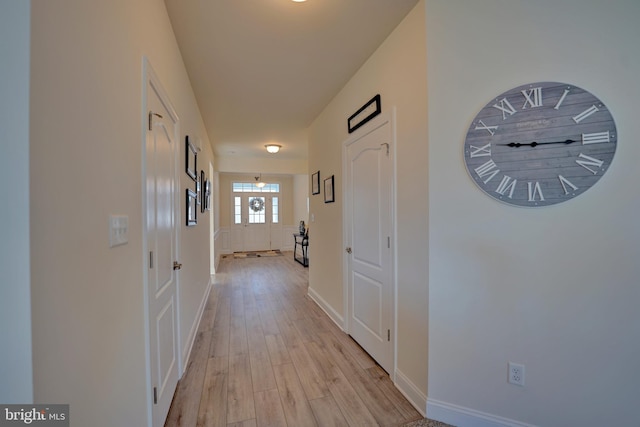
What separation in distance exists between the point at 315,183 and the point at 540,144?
2670mm

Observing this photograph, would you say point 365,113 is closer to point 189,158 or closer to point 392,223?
point 392,223

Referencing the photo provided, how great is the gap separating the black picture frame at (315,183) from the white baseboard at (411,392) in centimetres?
239

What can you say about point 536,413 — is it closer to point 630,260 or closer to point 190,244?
point 630,260

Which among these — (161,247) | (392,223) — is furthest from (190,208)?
(392,223)

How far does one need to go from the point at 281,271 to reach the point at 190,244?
11.4ft

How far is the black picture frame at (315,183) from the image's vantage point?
12.0 feet

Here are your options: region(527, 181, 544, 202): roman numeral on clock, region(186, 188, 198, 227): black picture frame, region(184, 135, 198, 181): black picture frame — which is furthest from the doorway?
region(527, 181, 544, 202): roman numeral on clock

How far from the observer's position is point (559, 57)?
1356mm

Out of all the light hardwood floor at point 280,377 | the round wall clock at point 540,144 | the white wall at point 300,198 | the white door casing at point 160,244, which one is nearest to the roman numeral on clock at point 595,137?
the round wall clock at point 540,144

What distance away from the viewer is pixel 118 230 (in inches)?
39.3

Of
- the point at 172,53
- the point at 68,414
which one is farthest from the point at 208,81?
the point at 68,414

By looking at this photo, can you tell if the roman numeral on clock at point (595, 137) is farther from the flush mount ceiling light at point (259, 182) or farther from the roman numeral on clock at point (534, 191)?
the flush mount ceiling light at point (259, 182)

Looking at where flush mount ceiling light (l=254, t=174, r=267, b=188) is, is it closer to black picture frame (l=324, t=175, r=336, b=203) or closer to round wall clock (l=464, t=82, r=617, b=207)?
black picture frame (l=324, t=175, r=336, b=203)

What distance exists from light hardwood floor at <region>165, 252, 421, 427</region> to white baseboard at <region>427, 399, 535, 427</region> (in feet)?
0.44
